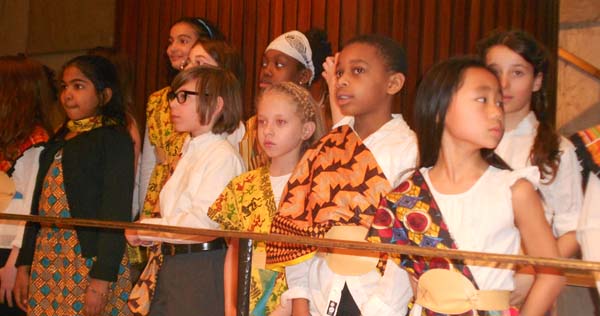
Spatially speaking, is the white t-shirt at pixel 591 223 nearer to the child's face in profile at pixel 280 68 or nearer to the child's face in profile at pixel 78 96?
the child's face in profile at pixel 280 68

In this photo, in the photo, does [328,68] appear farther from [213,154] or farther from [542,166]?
[542,166]

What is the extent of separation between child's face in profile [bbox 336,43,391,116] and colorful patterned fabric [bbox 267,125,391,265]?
0.08m

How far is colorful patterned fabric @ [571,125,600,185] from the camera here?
2.13 metres

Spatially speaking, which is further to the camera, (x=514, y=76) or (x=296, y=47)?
(x=296, y=47)

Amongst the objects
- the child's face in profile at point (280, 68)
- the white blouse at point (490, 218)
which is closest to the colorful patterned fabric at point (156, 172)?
the child's face in profile at point (280, 68)

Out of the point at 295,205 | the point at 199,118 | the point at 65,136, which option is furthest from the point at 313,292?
the point at 65,136

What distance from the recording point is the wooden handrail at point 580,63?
308cm

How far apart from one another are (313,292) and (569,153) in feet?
2.68

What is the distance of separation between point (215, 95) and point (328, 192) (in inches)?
33.8

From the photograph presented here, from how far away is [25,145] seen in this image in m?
3.54

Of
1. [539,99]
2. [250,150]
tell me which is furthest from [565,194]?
[250,150]

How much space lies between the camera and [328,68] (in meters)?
Answer: 2.98

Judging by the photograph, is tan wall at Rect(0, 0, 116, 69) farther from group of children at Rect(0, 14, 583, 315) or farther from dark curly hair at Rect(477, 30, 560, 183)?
dark curly hair at Rect(477, 30, 560, 183)

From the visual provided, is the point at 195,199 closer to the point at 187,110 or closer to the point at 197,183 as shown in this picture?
the point at 197,183
